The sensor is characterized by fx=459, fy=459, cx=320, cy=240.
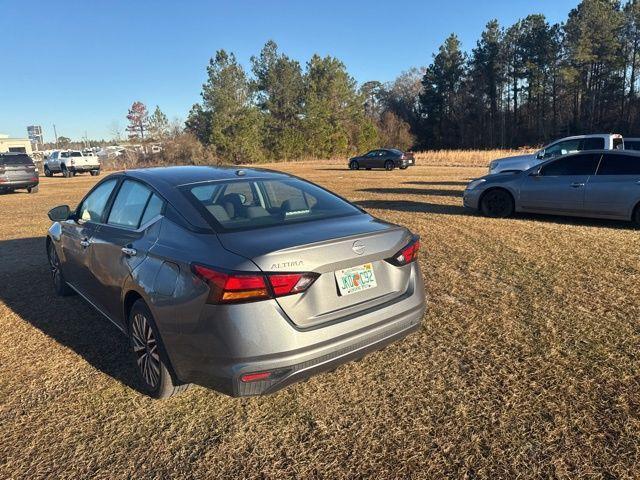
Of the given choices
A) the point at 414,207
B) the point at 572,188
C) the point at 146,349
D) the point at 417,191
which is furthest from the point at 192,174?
the point at 417,191

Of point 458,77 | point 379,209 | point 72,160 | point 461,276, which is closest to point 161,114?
point 72,160

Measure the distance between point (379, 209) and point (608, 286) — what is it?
6656mm

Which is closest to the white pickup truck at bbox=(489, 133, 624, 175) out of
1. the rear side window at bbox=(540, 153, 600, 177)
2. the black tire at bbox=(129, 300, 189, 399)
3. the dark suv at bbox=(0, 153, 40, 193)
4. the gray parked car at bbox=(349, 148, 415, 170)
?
the rear side window at bbox=(540, 153, 600, 177)

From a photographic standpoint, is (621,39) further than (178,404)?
Yes

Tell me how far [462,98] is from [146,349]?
74410mm

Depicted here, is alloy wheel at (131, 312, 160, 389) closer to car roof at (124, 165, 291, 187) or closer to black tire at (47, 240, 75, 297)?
car roof at (124, 165, 291, 187)

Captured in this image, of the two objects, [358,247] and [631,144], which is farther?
[631,144]

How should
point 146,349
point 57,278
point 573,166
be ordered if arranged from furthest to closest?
point 573,166 < point 57,278 < point 146,349

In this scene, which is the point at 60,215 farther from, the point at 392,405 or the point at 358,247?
the point at 392,405

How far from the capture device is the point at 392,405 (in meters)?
3.01

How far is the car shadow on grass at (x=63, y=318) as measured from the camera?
3.73 m

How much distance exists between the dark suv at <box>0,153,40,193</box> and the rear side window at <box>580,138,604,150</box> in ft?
66.8

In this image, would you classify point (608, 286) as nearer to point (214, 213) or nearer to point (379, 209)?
point (214, 213)

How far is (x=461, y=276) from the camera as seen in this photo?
5613 mm
